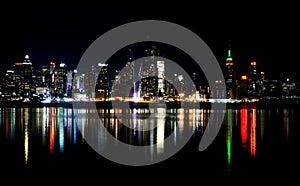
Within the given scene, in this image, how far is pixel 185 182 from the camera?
10609mm

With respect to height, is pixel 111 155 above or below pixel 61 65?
below

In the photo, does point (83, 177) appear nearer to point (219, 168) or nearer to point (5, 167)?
point (5, 167)

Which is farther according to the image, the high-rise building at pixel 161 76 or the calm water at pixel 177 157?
the high-rise building at pixel 161 76

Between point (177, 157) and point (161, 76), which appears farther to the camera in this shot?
point (161, 76)

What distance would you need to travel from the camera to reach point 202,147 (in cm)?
1723

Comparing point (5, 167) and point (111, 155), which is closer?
point (5, 167)

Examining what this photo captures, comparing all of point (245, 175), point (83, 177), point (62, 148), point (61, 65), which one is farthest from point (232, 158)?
point (61, 65)

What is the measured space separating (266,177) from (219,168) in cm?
166

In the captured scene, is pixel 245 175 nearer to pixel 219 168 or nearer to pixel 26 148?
pixel 219 168

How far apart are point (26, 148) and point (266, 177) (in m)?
9.53

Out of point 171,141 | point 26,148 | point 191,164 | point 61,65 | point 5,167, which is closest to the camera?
point 5,167

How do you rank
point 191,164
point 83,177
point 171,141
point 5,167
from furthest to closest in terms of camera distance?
1. point 171,141
2. point 191,164
3. point 5,167
4. point 83,177

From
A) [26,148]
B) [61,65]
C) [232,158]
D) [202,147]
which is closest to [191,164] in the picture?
[232,158]

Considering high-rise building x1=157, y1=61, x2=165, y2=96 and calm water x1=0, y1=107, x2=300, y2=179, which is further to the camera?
high-rise building x1=157, y1=61, x2=165, y2=96
